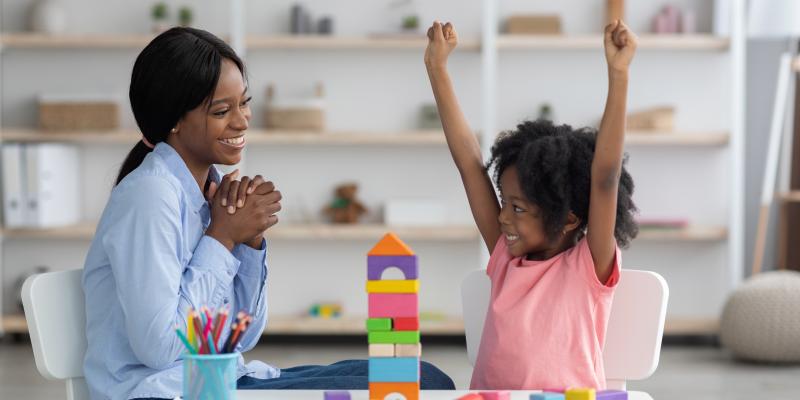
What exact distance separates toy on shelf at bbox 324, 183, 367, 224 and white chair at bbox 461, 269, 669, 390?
313 centimetres

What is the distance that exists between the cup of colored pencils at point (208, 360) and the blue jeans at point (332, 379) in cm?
33

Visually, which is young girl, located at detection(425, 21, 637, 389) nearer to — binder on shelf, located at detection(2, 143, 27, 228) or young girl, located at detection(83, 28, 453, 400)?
young girl, located at detection(83, 28, 453, 400)

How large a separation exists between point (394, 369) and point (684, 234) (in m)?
3.58

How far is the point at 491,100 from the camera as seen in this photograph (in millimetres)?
4688

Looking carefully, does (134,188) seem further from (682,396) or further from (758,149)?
(758,149)

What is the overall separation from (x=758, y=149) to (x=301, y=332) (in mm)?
2316

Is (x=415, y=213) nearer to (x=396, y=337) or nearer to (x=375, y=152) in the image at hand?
(x=375, y=152)

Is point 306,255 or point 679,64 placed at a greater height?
point 679,64

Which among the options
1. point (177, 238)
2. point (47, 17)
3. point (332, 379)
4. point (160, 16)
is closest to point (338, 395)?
point (332, 379)

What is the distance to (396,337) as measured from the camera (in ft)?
4.24

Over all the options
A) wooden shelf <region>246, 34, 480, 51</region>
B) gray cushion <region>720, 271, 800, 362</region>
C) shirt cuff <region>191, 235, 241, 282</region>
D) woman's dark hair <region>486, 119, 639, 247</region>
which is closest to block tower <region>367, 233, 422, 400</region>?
shirt cuff <region>191, 235, 241, 282</region>

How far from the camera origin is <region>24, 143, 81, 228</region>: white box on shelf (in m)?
4.64

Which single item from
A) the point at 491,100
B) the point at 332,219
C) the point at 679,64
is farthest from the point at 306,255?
the point at 679,64

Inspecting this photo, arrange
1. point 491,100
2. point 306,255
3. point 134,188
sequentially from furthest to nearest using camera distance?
point 306,255 → point 491,100 → point 134,188
